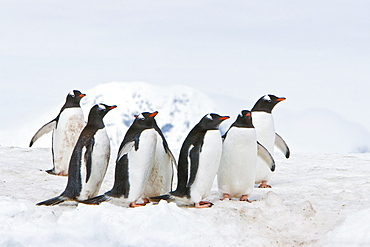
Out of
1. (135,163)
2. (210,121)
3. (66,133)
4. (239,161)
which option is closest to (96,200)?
(135,163)

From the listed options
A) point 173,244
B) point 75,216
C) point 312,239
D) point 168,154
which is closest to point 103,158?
point 168,154

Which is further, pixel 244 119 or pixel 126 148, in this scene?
pixel 244 119

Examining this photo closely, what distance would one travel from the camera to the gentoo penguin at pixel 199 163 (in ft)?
18.6

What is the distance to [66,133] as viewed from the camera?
8.30 meters

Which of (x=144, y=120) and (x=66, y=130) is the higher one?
(x=144, y=120)

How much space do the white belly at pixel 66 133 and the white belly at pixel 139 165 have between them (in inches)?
110

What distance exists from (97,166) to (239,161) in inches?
57.4

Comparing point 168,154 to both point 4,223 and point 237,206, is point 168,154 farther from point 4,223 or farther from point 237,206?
point 4,223

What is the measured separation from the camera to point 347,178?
8258mm

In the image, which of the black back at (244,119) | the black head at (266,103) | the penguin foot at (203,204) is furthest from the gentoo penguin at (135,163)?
the black head at (266,103)

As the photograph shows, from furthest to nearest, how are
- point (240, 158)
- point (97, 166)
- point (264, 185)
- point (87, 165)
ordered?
point (264, 185) → point (240, 158) → point (97, 166) → point (87, 165)

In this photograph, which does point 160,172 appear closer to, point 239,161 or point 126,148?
point 126,148

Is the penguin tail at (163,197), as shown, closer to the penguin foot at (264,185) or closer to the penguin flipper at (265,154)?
the penguin flipper at (265,154)

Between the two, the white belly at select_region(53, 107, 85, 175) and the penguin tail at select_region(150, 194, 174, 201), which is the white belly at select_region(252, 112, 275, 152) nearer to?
the penguin tail at select_region(150, 194, 174, 201)
